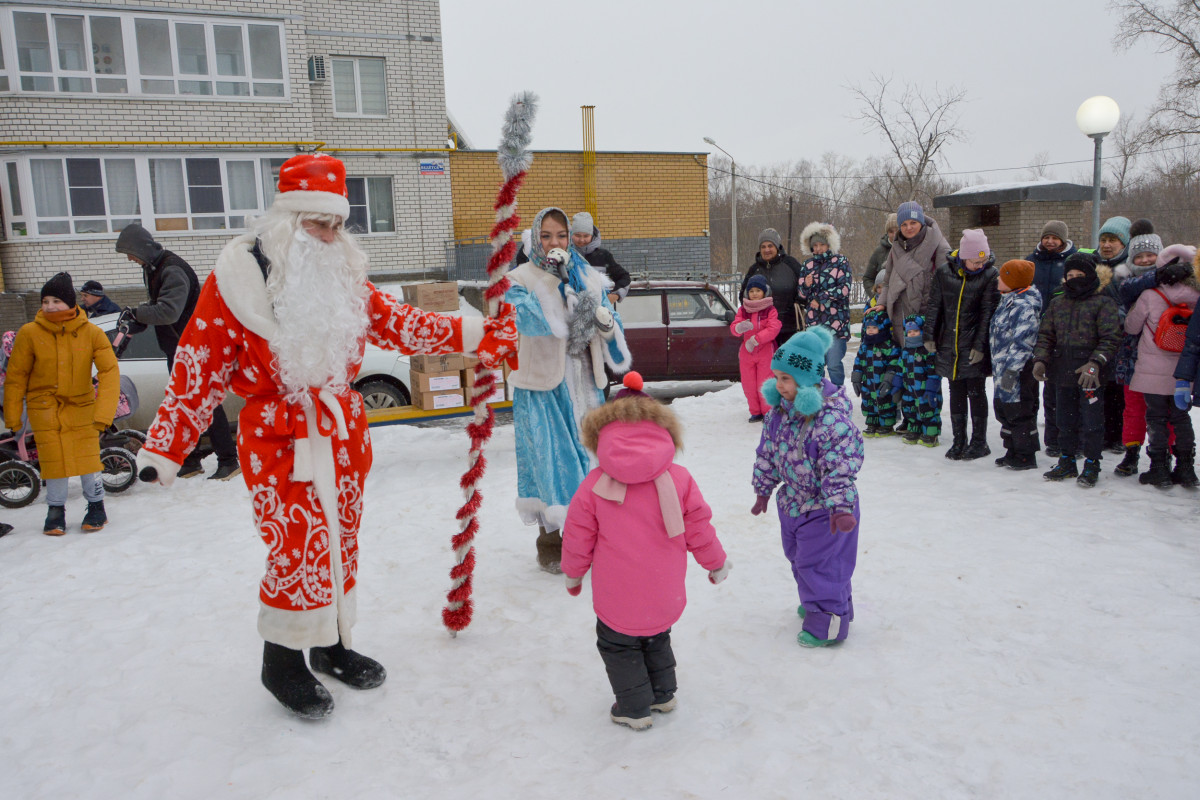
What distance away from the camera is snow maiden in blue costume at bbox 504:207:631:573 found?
430cm

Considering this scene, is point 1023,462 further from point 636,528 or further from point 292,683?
point 292,683

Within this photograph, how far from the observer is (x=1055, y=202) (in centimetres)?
1083

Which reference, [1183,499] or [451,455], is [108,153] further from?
[1183,499]

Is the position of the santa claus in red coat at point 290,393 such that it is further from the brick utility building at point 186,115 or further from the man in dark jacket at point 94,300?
the brick utility building at point 186,115

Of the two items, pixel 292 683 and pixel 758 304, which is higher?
pixel 758 304

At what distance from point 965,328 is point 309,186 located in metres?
5.14

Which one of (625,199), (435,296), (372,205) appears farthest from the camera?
(625,199)

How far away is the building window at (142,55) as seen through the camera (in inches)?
741

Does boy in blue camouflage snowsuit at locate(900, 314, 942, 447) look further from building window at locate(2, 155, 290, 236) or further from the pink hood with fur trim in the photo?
building window at locate(2, 155, 290, 236)

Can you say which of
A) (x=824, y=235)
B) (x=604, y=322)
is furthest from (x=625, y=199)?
(x=604, y=322)

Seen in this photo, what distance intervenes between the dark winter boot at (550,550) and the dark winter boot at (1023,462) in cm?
374

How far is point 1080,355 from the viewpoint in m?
5.51

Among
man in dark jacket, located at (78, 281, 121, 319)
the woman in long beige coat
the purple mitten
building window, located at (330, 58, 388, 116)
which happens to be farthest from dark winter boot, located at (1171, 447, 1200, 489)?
building window, located at (330, 58, 388, 116)

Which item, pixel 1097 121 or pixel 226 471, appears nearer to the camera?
pixel 226 471
